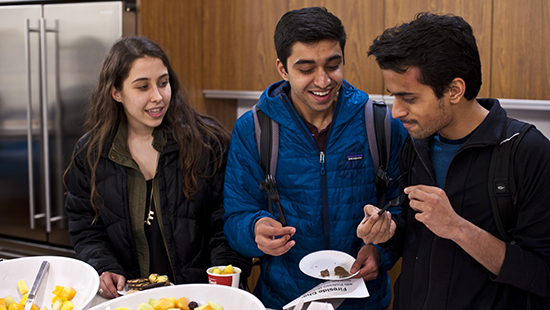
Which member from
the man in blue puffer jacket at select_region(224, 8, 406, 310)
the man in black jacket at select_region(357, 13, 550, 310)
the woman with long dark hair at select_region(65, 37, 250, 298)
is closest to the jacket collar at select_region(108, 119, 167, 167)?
the woman with long dark hair at select_region(65, 37, 250, 298)

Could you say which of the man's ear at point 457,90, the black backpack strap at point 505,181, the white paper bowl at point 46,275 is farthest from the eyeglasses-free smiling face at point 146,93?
the black backpack strap at point 505,181

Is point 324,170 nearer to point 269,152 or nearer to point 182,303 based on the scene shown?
point 269,152

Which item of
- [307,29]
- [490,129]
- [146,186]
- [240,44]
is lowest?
[146,186]

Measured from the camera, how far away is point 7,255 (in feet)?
10.3

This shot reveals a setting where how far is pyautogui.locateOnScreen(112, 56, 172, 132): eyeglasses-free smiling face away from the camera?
174cm

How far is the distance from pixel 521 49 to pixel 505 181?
148 cm

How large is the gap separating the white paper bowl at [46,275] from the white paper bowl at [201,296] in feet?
0.57

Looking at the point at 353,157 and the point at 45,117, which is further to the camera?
the point at 45,117

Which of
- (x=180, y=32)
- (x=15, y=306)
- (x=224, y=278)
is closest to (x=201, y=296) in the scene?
(x=224, y=278)

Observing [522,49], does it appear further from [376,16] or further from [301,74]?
[301,74]

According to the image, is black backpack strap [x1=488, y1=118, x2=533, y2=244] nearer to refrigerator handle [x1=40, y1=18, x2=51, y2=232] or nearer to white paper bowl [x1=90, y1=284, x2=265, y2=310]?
white paper bowl [x1=90, y1=284, x2=265, y2=310]

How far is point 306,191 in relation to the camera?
59.4 inches

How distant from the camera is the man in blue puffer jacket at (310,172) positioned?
1.46 m

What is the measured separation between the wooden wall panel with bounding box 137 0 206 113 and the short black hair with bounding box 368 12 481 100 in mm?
1661
